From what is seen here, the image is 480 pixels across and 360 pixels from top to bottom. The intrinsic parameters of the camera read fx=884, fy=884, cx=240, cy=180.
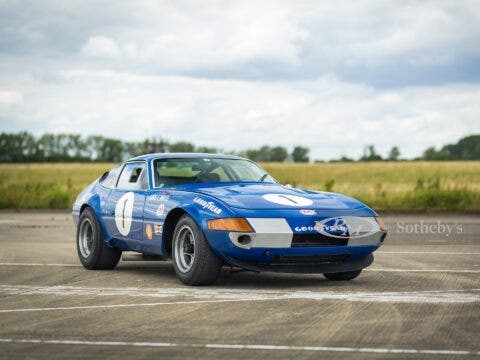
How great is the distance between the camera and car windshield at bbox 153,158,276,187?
10078mm

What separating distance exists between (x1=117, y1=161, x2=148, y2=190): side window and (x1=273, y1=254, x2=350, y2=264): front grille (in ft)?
7.27

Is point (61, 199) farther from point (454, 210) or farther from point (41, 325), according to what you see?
point (41, 325)

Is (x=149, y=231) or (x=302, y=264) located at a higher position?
(x=149, y=231)

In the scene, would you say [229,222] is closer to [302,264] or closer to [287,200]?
[287,200]

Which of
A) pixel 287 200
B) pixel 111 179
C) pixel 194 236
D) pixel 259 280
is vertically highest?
pixel 111 179

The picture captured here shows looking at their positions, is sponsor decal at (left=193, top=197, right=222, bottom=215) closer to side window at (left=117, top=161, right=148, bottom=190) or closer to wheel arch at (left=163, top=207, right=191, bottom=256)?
wheel arch at (left=163, top=207, right=191, bottom=256)

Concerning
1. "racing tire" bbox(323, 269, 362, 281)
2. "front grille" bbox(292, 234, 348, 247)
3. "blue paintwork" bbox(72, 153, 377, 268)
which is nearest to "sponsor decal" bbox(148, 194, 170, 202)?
"blue paintwork" bbox(72, 153, 377, 268)

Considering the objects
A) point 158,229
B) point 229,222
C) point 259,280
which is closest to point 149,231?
point 158,229

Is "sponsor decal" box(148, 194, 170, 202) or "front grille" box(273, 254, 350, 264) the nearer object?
"front grille" box(273, 254, 350, 264)

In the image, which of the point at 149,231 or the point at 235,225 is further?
the point at 149,231

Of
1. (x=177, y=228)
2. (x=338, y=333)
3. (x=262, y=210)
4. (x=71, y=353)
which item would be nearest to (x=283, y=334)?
(x=338, y=333)

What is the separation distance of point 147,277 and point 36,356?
4.57m

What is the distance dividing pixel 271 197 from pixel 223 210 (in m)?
0.65

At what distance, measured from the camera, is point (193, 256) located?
8.91 meters
